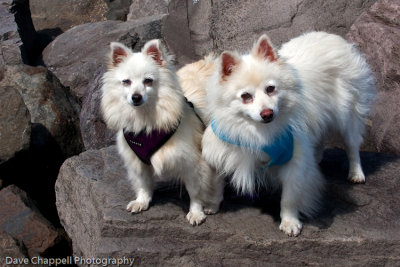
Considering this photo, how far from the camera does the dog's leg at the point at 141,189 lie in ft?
13.7

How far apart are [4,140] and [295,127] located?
4574 mm

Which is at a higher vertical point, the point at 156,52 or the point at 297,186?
the point at 156,52

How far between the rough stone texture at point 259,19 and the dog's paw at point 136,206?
409cm

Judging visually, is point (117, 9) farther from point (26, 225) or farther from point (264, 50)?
point (264, 50)

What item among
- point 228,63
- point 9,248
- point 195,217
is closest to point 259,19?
point 228,63

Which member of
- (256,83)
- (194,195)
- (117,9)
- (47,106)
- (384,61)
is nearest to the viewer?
(256,83)

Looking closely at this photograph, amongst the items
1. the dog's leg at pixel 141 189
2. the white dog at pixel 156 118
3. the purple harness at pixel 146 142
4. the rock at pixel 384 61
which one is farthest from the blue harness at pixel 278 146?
the rock at pixel 384 61

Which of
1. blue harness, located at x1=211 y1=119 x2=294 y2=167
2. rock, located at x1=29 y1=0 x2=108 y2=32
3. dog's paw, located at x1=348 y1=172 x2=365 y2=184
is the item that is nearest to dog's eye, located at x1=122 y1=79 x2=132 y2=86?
blue harness, located at x1=211 y1=119 x2=294 y2=167

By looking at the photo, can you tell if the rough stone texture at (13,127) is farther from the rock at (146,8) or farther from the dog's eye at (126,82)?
the rock at (146,8)

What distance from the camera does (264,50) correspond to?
3.61 m

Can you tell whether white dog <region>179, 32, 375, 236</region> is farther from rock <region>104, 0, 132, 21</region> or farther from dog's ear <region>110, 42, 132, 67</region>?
rock <region>104, 0, 132, 21</region>

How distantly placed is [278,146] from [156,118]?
1.06 m

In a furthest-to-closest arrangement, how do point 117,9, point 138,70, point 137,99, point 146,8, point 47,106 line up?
1. point 117,9
2. point 146,8
3. point 47,106
4. point 138,70
5. point 137,99

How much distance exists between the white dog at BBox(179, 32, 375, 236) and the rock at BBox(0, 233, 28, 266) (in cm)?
265
